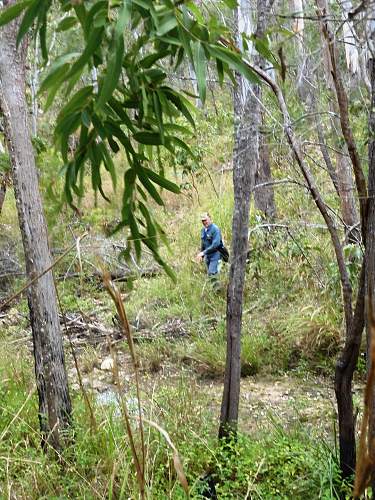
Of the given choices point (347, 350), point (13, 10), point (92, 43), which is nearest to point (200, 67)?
point (92, 43)

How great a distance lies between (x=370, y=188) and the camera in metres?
2.39

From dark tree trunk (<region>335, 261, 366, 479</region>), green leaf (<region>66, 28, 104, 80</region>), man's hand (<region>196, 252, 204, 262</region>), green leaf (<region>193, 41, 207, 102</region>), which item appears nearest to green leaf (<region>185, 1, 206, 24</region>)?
green leaf (<region>193, 41, 207, 102</region>)

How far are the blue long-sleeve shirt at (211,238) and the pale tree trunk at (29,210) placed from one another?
6208 mm

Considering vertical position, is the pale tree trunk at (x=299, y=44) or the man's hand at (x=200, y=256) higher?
the pale tree trunk at (x=299, y=44)

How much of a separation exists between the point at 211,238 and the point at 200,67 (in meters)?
9.17

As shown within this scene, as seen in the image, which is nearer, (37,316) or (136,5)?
(136,5)

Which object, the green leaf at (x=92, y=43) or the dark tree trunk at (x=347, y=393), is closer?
Answer: the green leaf at (x=92, y=43)

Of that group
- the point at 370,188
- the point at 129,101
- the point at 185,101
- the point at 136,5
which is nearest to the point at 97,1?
the point at 136,5

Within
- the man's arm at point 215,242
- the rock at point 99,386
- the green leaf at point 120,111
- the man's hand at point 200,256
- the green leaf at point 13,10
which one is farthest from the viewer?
the man's arm at point 215,242

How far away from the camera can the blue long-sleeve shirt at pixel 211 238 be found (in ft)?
34.3

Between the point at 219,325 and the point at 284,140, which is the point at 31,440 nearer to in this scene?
the point at 284,140

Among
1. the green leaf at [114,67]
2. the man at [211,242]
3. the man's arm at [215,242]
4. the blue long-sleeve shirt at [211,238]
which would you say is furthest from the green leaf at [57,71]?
the man at [211,242]

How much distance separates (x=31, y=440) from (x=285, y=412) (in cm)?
275

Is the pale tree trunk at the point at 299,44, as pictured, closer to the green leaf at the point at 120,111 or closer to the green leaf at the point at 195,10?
the green leaf at the point at 195,10
